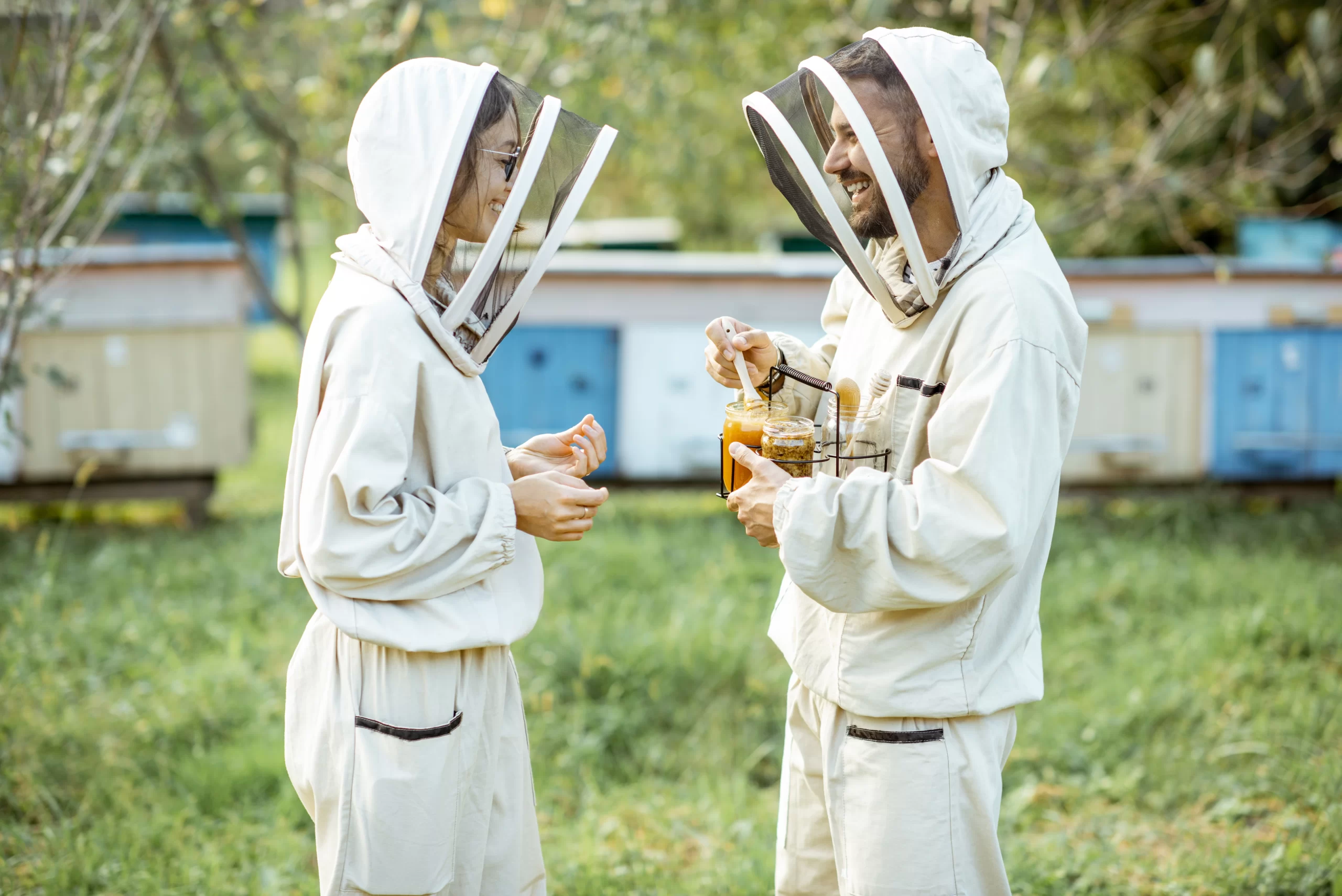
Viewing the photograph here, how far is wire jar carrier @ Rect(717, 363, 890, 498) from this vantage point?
86.4 inches

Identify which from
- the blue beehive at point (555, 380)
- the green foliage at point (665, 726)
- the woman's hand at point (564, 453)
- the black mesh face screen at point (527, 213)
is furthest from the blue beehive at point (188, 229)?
the black mesh face screen at point (527, 213)

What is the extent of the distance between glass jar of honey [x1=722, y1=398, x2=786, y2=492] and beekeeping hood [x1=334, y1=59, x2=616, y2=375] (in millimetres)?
467

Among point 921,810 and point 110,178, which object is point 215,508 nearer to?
point 110,178

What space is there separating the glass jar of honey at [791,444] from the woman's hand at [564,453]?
1.20 ft

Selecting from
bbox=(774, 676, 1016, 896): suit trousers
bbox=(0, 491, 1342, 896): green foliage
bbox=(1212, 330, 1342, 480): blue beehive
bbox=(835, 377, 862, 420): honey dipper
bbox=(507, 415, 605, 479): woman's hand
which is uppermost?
bbox=(835, 377, 862, 420): honey dipper

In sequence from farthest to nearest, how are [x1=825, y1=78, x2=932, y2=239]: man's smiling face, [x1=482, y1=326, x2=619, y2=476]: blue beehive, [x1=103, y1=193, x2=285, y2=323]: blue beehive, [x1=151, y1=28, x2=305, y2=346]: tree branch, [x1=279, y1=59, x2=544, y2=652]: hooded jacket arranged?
[x1=103, y1=193, x2=285, y2=323]: blue beehive, [x1=482, y1=326, x2=619, y2=476]: blue beehive, [x1=151, y1=28, x2=305, y2=346]: tree branch, [x1=825, y1=78, x2=932, y2=239]: man's smiling face, [x1=279, y1=59, x2=544, y2=652]: hooded jacket

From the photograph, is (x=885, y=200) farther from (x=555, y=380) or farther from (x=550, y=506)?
(x=555, y=380)

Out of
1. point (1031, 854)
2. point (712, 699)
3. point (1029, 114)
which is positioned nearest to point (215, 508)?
point (712, 699)

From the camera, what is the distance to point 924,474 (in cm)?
199

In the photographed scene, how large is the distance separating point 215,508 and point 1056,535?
4914 millimetres

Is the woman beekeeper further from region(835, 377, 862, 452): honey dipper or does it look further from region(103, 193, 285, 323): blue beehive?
region(103, 193, 285, 323): blue beehive

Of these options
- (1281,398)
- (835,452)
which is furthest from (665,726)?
(1281,398)

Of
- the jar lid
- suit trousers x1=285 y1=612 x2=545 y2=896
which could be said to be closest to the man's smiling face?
the jar lid

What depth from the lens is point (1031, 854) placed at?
3.28m
